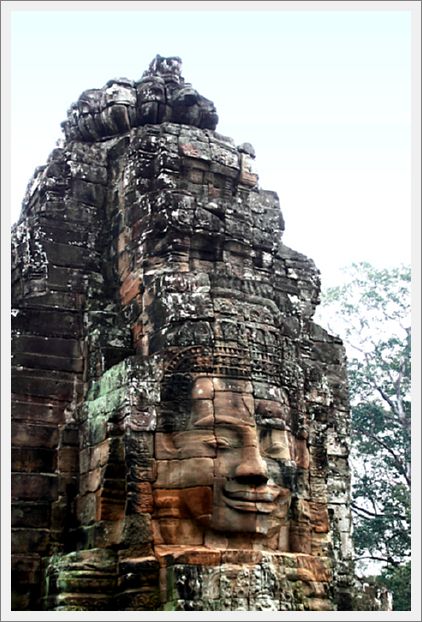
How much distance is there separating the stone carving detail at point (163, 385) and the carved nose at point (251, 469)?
0.02 metres

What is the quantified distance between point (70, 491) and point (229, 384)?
2.12 metres

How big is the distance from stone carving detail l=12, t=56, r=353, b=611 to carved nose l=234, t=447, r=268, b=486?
2 cm

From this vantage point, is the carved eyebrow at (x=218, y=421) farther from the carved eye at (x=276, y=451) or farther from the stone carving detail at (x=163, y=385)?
the carved eye at (x=276, y=451)

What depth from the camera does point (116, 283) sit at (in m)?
11.2

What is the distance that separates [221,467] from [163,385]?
1.02m

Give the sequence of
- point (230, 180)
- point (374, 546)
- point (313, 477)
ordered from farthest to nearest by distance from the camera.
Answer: point (374, 546)
point (230, 180)
point (313, 477)

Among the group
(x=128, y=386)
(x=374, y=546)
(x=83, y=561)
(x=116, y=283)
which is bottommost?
(x=374, y=546)

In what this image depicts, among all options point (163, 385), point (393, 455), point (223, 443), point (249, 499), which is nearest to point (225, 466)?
point (223, 443)

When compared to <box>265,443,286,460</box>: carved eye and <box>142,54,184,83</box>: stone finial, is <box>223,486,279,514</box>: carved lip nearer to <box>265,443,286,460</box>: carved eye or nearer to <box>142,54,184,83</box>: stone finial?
<box>265,443,286,460</box>: carved eye

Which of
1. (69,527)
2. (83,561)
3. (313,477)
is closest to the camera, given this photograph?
(83,561)

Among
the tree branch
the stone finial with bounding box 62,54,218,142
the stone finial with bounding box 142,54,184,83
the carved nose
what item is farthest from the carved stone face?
the tree branch

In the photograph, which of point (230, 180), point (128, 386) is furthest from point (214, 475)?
point (230, 180)

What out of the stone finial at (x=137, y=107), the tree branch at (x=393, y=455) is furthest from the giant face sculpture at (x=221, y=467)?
the tree branch at (x=393, y=455)

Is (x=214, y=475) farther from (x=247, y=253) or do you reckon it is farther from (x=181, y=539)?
(x=247, y=253)
